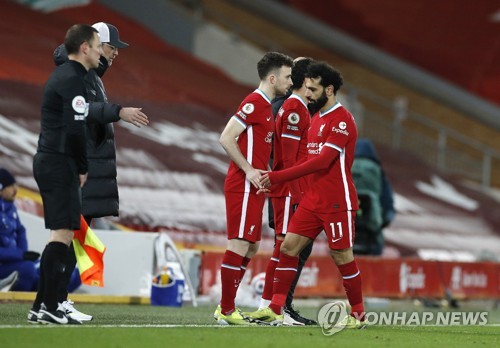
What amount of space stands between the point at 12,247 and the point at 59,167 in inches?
135

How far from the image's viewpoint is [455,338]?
770 cm

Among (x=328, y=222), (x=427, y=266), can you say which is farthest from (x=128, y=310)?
(x=427, y=266)

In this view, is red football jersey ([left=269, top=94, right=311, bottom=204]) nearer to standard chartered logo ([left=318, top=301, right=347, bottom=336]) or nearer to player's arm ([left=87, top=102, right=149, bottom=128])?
standard chartered logo ([left=318, top=301, right=347, bottom=336])

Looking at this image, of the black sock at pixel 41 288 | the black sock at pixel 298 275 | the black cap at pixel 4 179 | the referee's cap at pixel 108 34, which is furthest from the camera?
the black cap at pixel 4 179

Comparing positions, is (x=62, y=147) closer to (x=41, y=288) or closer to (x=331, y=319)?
(x=41, y=288)

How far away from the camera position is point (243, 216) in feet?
26.4

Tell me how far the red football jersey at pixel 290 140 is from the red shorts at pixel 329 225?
1.65ft

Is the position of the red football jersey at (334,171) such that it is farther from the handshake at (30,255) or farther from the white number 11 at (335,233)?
the handshake at (30,255)

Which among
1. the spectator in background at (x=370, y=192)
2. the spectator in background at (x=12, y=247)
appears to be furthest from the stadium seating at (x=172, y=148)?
the spectator in background at (x=12, y=247)

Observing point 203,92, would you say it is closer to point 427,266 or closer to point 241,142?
point 427,266

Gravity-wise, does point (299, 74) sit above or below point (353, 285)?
above

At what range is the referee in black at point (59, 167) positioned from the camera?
7.34 m

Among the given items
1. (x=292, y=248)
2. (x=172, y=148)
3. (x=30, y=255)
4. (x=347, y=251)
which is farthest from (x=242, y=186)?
(x=172, y=148)

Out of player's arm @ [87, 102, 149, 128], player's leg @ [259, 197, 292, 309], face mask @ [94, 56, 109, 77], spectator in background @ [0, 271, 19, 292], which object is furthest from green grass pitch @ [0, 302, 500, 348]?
face mask @ [94, 56, 109, 77]
